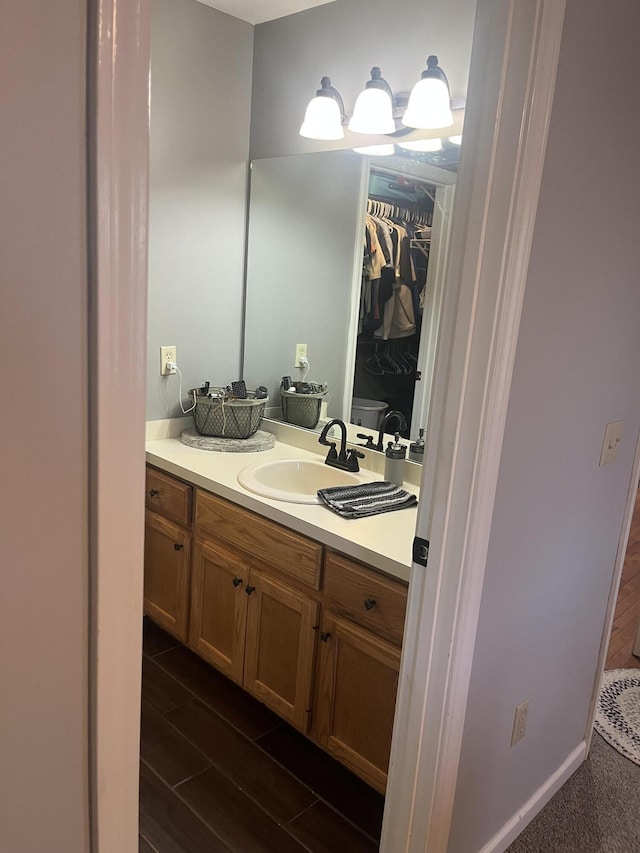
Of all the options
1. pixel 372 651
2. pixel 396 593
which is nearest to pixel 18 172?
pixel 396 593

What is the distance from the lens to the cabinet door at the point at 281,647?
78.5 inches

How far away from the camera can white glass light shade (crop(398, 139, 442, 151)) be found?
86.0 inches

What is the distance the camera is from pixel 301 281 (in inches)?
108

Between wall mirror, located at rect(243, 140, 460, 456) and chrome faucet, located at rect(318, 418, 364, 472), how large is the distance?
5.1 inches

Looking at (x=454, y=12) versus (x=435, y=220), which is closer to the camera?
(x=454, y=12)

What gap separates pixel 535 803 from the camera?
1.92 m

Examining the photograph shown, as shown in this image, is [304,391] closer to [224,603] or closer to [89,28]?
[224,603]

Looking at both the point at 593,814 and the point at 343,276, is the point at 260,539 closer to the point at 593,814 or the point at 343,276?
the point at 343,276

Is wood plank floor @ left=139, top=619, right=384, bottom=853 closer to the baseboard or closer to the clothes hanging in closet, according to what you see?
the baseboard

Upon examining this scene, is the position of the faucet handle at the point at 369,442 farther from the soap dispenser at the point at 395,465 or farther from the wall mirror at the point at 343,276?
the soap dispenser at the point at 395,465

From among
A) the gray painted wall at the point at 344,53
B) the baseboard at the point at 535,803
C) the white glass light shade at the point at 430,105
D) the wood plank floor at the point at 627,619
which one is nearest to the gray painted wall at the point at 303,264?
the gray painted wall at the point at 344,53

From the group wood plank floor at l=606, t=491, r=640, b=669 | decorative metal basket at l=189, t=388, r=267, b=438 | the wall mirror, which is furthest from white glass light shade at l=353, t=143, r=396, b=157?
wood plank floor at l=606, t=491, r=640, b=669


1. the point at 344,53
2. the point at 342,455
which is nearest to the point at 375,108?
the point at 344,53

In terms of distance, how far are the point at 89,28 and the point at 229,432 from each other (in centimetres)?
220
